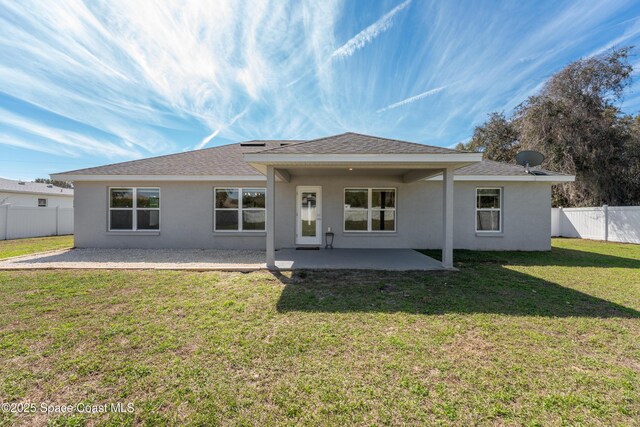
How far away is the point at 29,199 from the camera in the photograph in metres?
19.5

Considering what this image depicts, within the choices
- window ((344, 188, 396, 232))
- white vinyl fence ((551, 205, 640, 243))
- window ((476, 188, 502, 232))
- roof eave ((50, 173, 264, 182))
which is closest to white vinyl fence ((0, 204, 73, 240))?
roof eave ((50, 173, 264, 182))

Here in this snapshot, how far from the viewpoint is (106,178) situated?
984cm

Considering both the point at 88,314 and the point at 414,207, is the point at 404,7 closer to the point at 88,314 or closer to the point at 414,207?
the point at 414,207

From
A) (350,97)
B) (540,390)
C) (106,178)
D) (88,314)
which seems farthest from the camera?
(350,97)

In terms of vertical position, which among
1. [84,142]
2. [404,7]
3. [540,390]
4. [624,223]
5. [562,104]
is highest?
[404,7]

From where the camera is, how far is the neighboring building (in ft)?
59.8

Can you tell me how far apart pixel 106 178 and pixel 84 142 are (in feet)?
43.9

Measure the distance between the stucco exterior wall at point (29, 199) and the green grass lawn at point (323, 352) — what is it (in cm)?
1976

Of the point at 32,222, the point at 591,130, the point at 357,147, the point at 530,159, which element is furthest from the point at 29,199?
the point at 591,130

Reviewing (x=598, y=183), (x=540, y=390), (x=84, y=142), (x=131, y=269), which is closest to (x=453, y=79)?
(x=598, y=183)

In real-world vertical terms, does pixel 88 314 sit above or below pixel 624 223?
below

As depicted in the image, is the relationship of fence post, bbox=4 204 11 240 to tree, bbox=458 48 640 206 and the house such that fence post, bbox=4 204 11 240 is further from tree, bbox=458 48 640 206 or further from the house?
tree, bbox=458 48 640 206

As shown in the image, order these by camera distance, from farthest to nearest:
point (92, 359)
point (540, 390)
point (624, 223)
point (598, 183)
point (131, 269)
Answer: point (598, 183) < point (624, 223) < point (131, 269) < point (92, 359) < point (540, 390)

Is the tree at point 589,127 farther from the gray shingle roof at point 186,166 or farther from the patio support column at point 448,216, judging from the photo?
the gray shingle roof at point 186,166
